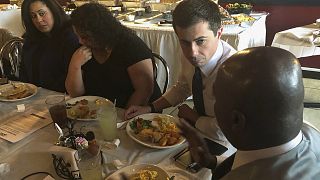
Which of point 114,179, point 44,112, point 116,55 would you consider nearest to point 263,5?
point 116,55

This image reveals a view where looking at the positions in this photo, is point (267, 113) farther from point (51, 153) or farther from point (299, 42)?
point (299, 42)

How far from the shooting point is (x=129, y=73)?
178 centimetres

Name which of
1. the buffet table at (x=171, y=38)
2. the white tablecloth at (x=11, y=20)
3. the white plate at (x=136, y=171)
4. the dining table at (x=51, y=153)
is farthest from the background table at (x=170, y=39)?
the white plate at (x=136, y=171)

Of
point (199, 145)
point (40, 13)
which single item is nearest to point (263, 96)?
point (199, 145)

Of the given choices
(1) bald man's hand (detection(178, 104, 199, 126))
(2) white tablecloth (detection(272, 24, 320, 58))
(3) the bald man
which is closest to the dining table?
(1) bald man's hand (detection(178, 104, 199, 126))

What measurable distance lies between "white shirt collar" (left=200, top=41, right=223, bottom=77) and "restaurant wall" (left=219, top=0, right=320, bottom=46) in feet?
Result: 9.57

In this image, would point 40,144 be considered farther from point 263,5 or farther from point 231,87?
point 263,5

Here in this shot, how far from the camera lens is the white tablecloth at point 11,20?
4.14m

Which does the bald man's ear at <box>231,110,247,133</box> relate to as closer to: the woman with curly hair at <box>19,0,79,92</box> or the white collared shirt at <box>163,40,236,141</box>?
the white collared shirt at <box>163,40,236,141</box>

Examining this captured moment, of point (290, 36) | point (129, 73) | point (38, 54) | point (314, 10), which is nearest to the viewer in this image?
point (129, 73)

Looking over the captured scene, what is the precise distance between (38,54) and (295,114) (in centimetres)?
194

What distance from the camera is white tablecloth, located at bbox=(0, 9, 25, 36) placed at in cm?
414

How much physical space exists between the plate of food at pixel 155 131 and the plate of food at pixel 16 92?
676 millimetres

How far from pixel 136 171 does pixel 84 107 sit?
0.55m
